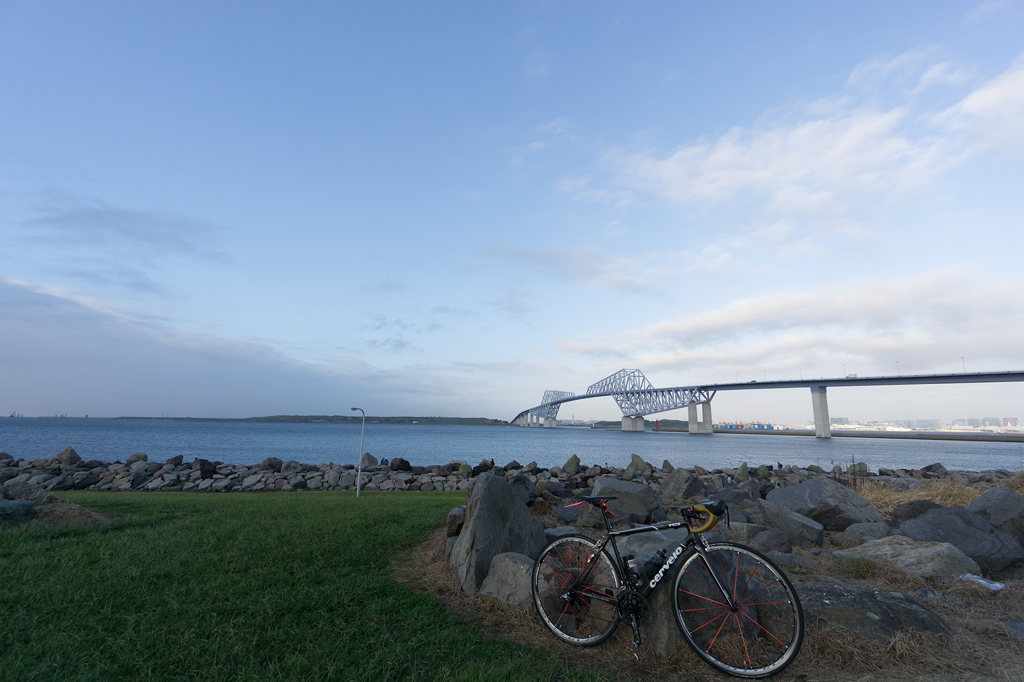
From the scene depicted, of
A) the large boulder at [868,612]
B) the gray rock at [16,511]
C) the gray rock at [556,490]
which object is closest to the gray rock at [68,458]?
the gray rock at [16,511]

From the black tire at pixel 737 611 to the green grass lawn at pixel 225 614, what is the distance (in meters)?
1.12

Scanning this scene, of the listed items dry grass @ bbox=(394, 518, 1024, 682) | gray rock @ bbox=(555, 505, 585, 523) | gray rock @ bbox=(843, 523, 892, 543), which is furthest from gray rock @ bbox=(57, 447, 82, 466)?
gray rock @ bbox=(843, 523, 892, 543)

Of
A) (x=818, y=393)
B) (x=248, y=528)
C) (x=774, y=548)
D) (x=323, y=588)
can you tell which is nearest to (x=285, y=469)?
(x=248, y=528)

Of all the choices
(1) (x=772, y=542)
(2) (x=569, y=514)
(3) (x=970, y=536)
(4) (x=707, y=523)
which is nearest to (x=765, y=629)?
(4) (x=707, y=523)

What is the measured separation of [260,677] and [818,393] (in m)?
109

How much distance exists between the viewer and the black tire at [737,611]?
162 inches

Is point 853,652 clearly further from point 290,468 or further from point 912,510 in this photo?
point 290,468

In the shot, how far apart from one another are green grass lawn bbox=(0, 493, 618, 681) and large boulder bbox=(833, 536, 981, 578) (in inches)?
229

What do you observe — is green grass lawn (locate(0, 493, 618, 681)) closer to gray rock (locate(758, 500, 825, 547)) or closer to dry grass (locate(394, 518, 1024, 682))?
dry grass (locate(394, 518, 1024, 682))

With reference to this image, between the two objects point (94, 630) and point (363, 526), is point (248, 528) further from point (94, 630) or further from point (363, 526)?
point (94, 630)

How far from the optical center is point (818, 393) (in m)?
92.2

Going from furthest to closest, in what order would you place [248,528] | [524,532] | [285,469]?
[285,469], [248,528], [524,532]

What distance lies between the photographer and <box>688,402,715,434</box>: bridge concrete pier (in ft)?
A: 369

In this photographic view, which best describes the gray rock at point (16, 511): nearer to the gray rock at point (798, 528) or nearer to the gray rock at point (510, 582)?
the gray rock at point (510, 582)
